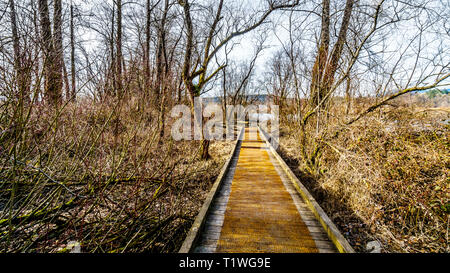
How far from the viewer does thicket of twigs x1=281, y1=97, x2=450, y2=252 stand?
320 centimetres

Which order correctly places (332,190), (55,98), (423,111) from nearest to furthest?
(55,98) < (423,111) < (332,190)

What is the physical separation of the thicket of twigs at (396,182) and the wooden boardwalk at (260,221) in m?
1.11

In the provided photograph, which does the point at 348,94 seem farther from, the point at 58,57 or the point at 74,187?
the point at 74,187

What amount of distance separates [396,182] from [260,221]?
274 centimetres

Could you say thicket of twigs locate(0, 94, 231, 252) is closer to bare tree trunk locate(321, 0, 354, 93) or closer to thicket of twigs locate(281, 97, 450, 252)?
thicket of twigs locate(281, 97, 450, 252)

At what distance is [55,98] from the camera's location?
299 centimetres

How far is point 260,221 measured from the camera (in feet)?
10.8

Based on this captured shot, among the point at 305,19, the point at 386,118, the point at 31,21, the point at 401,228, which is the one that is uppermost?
the point at 305,19

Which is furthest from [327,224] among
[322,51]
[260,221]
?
[322,51]

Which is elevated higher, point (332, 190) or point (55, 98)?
point (55, 98)

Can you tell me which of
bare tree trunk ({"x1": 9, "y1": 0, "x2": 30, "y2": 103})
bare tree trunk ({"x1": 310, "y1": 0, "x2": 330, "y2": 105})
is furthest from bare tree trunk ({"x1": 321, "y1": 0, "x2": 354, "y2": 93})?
bare tree trunk ({"x1": 9, "y1": 0, "x2": 30, "y2": 103})
